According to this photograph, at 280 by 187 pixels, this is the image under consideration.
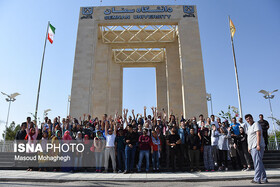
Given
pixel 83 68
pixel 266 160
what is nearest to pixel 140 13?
pixel 83 68

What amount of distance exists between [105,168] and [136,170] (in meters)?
1.21

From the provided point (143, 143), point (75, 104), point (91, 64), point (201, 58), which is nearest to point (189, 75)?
point (201, 58)

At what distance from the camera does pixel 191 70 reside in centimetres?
1802

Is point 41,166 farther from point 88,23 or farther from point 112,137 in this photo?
point 88,23

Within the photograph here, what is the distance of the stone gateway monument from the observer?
17.6 meters

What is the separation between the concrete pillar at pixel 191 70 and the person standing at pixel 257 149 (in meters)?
11.3

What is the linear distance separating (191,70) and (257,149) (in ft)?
43.3

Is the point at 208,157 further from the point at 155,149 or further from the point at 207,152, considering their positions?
the point at 155,149

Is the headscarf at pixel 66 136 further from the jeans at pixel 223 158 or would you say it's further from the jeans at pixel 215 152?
the jeans at pixel 223 158

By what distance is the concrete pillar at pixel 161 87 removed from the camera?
26172mm

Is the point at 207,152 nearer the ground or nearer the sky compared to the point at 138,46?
nearer the ground

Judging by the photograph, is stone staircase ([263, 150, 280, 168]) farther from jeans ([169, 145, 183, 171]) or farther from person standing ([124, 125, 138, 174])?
person standing ([124, 125, 138, 174])

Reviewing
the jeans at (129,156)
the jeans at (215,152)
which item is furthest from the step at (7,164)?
the jeans at (215,152)

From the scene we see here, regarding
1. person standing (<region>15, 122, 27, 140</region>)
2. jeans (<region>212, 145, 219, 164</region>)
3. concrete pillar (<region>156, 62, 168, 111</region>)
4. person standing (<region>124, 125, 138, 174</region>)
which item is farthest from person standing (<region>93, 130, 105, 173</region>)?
concrete pillar (<region>156, 62, 168, 111</region>)
